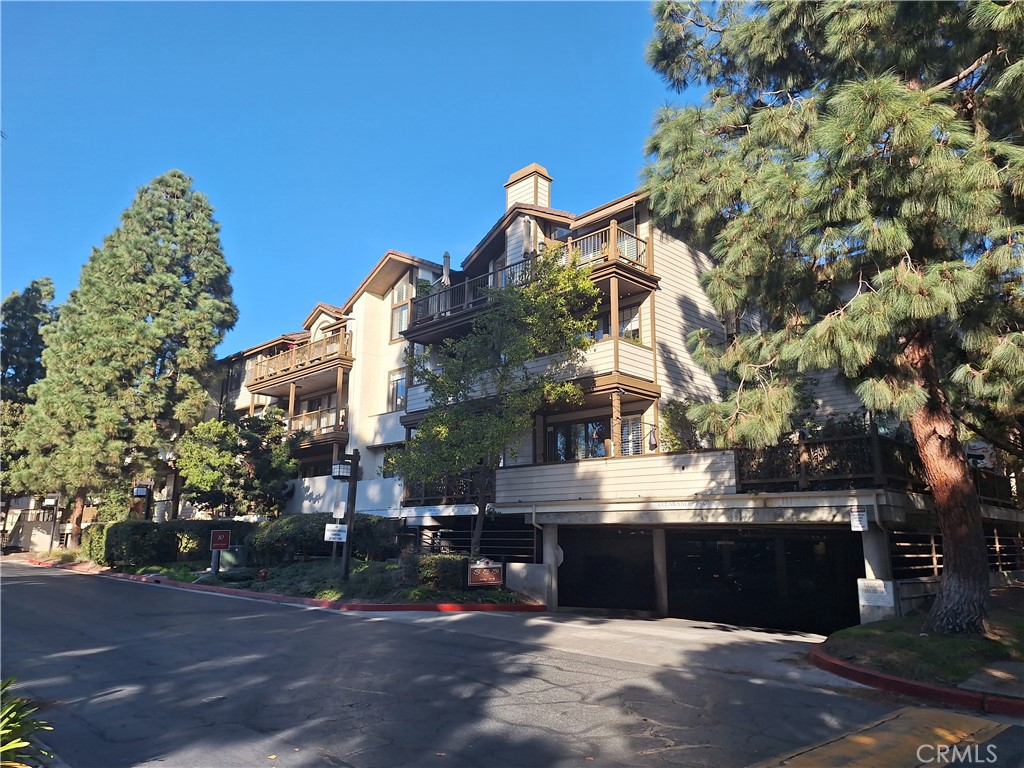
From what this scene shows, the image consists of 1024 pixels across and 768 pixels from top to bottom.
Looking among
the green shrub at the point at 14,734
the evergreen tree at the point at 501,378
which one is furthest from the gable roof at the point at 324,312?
the green shrub at the point at 14,734

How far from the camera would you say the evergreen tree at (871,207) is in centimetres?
950

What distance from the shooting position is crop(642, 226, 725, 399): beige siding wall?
22062mm

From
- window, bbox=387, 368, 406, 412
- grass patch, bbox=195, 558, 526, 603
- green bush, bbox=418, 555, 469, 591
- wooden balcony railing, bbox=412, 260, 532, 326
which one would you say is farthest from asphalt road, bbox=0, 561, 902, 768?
window, bbox=387, 368, 406, 412

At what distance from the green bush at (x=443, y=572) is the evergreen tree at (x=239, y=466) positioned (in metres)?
13.0

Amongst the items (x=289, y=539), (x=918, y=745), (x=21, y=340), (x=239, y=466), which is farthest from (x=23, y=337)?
(x=918, y=745)

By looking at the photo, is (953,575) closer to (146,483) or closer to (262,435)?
(262,435)

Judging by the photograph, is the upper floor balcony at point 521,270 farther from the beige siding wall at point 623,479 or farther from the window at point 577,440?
the beige siding wall at point 623,479

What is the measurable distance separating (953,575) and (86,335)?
35854 mm

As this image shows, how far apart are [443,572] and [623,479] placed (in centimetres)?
523

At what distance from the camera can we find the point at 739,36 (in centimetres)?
1365

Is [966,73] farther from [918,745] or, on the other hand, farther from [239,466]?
[239,466]

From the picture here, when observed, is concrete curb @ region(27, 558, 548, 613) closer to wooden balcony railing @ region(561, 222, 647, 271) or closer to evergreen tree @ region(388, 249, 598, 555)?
evergreen tree @ region(388, 249, 598, 555)

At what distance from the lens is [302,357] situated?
3375 cm

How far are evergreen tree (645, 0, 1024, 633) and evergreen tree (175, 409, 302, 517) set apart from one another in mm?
21400
